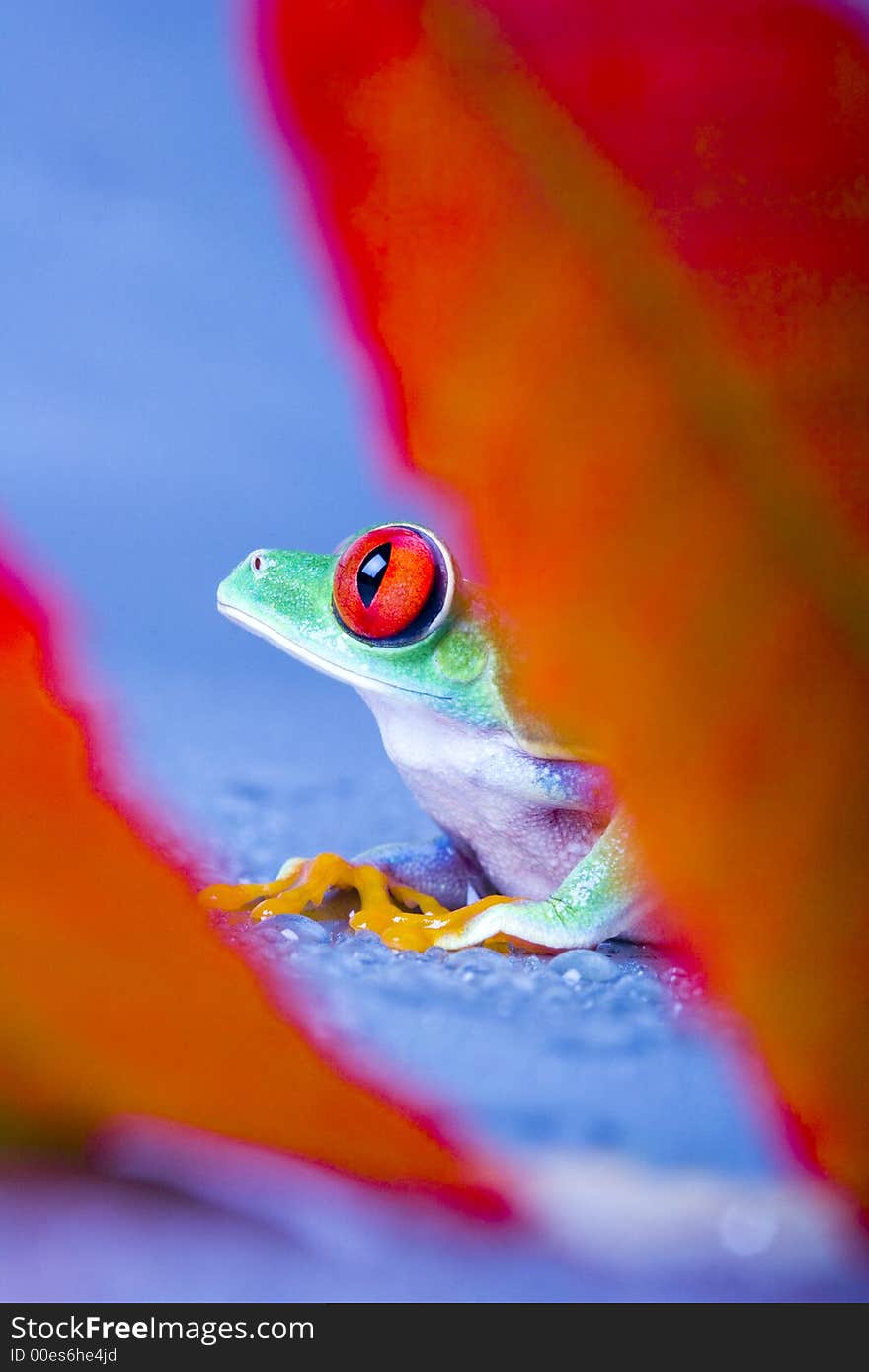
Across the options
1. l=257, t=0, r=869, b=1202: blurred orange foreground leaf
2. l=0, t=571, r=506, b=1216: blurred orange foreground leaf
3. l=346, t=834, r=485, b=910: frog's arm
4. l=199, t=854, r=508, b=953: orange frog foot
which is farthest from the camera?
l=346, t=834, r=485, b=910: frog's arm

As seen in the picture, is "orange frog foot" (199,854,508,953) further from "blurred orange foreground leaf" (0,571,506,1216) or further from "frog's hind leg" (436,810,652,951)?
"blurred orange foreground leaf" (0,571,506,1216)

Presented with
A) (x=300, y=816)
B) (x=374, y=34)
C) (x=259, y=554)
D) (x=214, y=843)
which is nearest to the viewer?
(x=259, y=554)

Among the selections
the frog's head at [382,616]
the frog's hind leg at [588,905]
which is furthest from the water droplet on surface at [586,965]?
the frog's head at [382,616]

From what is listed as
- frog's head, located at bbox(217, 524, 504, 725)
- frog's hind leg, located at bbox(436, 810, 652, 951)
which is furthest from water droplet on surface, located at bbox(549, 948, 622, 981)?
frog's head, located at bbox(217, 524, 504, 725)

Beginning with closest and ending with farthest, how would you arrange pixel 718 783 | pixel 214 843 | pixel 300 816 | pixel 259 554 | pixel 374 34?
pixel 718 783 < pixel 259 554 < pixel 374 34 < pixel 214 843 < pixel 300 816

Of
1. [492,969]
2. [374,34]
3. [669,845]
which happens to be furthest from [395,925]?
[374,34]

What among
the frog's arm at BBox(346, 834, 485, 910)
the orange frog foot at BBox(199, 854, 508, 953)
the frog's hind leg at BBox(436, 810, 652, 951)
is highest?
the frog's hind leg at BBox(436, 810, 652, 951)

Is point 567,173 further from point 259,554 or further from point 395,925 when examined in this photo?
point 395,925

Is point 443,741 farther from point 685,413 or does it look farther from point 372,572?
point 685,413
